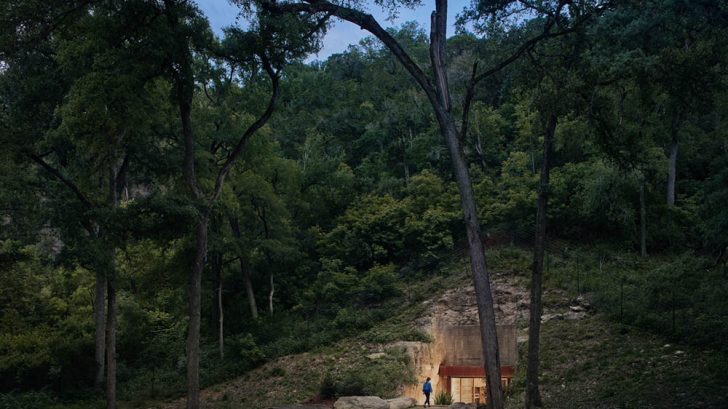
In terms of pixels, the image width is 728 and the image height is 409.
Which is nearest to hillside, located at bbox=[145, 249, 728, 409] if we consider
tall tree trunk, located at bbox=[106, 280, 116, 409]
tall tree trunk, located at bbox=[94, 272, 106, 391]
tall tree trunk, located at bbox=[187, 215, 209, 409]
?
tall tree trunk, located at bbox=[94, 272, 106, 391]

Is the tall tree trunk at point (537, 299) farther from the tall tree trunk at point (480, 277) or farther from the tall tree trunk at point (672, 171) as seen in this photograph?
the tall tree trunk at point (672, 171)

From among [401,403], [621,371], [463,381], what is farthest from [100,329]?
[621,371]

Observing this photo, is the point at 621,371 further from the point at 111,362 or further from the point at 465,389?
the point at 111,362

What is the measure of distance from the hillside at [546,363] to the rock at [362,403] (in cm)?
184

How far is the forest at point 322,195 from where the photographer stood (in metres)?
11.0

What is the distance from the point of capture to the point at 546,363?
51.8 ft

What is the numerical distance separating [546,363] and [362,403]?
18.3ft

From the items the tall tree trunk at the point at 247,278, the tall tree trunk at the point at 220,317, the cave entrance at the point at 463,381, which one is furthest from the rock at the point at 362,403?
the tall tree trunk at the point at 247,278

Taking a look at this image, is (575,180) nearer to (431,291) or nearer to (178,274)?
(431,291)

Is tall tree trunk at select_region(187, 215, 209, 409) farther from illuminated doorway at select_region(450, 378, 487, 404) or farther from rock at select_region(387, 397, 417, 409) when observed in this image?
illuminated doorway at select_region(450, 378, 487, 404)

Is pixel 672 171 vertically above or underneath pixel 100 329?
above

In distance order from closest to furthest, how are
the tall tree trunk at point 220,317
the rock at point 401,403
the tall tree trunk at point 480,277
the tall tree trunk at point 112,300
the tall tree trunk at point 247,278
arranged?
the tall tree trunk at point 480,277 < the rock at point 401,403 < the tall tree trunk at point 112,300 < the tall tree trunk at point 220,317 < the tall tree trunk at point 247,278

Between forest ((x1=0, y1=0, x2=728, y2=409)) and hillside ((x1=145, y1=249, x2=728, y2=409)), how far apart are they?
0.62ft

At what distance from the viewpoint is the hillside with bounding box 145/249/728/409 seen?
11.8 metres
